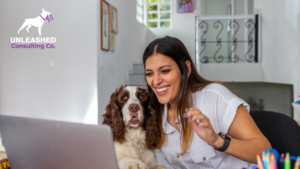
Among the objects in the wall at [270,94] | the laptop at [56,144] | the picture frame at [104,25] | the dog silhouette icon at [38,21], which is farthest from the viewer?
the wall at [270,94]

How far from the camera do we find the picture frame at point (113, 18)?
12.6 feet

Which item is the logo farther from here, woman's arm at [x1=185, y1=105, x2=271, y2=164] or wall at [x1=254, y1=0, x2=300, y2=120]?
wall at [x1=254, y1=0, x2=300, y2=120]

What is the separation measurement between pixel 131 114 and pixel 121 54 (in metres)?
3.41

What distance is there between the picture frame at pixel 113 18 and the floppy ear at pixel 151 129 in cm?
288

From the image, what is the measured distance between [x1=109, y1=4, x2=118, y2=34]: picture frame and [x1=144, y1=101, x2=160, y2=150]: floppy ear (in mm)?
2883

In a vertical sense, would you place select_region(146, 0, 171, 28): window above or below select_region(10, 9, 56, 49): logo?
above

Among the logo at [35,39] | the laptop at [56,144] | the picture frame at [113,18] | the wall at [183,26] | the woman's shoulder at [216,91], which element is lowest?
the laptop at [56,144]

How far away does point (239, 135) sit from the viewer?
99 centimetres

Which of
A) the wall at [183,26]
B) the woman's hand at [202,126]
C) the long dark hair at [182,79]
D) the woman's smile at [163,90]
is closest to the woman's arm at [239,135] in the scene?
the woman's hand at [202,126]

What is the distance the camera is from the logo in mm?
3230

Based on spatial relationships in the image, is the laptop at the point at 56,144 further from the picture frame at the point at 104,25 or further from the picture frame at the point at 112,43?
the picture frame at the point at 112,43

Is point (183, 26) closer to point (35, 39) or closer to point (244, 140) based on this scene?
point (35, 39)

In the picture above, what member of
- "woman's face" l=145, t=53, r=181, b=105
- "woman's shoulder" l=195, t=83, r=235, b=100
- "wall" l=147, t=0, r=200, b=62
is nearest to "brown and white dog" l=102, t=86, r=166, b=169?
"woman's face" l=145, t=53, r=181, b=105

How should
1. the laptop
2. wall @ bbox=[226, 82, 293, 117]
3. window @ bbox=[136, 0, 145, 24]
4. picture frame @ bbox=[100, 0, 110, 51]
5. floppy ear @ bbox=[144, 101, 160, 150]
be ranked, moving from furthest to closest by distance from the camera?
window @ bbox=[136, 0, 145, 24] → wall @ bbox=[226, 82, 293, 117] → picture frame @ bbox=[100, 0, 110, 51] → floppy ear @ bbox=[144, 101, 160, 150] → the laptop
